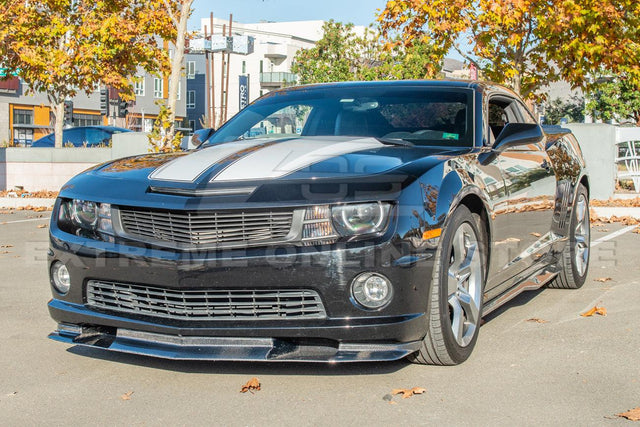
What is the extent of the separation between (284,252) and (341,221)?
11.0 inches

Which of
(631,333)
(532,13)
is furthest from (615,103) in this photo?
(631,333)

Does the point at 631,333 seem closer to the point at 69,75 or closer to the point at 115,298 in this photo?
the point at 115,298

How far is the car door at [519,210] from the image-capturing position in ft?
15.8

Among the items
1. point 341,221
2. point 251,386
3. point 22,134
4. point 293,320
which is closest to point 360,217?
point 341,221

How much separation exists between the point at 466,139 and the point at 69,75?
1646 cm

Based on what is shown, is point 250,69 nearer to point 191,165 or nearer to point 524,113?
point 524,113

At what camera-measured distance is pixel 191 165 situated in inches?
166

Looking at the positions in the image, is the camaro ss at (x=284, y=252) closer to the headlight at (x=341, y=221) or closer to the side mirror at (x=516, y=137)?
the headlight at (x=341, y=221)

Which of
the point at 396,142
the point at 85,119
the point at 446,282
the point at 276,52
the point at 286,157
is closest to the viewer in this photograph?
the point at 446,282

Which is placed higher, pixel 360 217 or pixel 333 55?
pixel 333 55

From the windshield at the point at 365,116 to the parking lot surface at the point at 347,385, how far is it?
1.23 m

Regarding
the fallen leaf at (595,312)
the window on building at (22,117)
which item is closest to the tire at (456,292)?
the fallen leaf at (595,312)

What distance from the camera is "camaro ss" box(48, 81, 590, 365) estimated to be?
3.71 m

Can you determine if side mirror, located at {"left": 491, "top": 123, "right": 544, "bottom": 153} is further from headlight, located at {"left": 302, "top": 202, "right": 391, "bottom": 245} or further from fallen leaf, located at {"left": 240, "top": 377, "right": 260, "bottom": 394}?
fallen leaf, located at {"left": 240, "top": 377, "right": 260, "bottom": 394}
